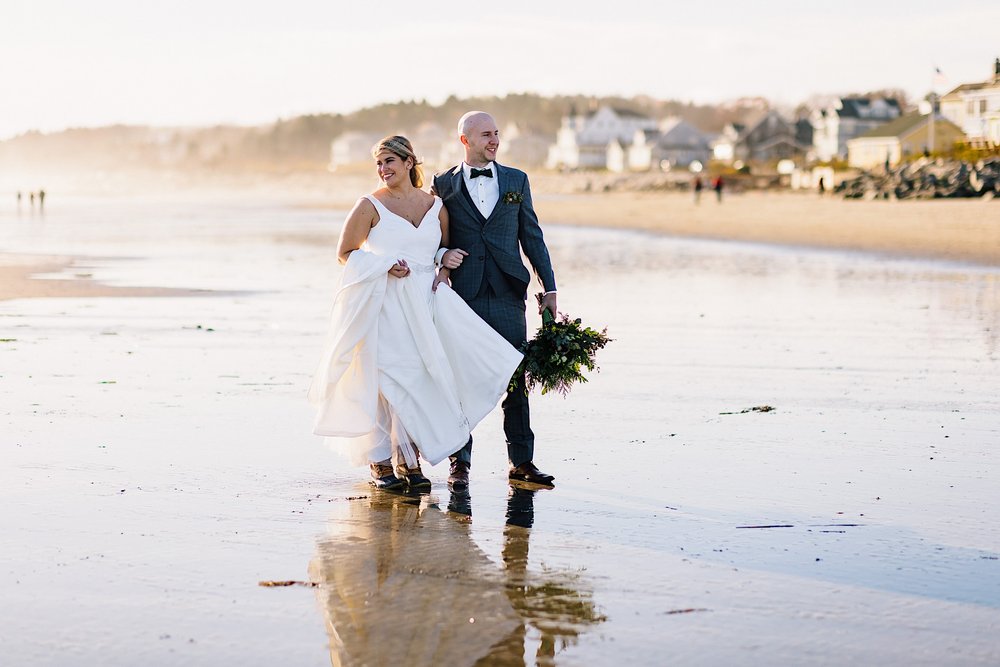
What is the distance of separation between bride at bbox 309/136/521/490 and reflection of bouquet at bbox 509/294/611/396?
0.22m

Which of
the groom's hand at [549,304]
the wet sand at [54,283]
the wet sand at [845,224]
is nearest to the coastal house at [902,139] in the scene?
the wet sand at [845,224]

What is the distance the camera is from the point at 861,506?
20.5 feet

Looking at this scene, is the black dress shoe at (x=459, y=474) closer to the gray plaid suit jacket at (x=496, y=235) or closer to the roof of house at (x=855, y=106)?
the gray plaid suit jacket at (x=496, y=235)

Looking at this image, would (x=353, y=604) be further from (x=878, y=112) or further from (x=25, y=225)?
(x=878, y=112)

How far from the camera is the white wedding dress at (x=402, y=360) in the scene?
6.79 m

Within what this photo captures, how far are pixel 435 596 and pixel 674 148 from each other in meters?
135

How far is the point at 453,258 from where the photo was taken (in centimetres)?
697

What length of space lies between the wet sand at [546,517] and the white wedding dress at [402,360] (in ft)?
1.16

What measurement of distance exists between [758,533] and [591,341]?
1.82 meters

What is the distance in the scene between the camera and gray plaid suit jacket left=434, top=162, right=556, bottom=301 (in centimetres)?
705

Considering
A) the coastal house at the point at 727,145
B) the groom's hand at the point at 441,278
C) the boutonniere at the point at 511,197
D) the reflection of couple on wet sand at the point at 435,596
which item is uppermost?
the coastal house at the point at 727,145

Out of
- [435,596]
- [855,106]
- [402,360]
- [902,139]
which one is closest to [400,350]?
[402,360]

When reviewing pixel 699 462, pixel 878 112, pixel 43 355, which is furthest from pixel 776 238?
pixel 878 112

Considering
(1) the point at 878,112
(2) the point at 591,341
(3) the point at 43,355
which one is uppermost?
(1) the point at 878,112
